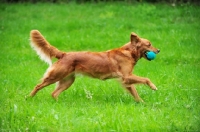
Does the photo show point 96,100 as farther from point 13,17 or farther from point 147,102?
point 13,17

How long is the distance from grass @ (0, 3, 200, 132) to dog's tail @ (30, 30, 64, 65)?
2.43 ft

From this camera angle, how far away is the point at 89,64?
8.36 metres

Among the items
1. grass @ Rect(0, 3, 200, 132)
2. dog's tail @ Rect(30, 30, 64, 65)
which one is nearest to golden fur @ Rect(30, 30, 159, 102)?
dog's tail @ Rect(30, 30, 64, 65)

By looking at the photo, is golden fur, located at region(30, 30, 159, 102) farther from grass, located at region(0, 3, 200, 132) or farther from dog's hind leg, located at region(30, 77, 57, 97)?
grass, located at region(0, 3, 200, 132)

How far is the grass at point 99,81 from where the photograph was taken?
654cm

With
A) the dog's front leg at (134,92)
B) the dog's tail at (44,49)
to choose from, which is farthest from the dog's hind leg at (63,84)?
the dog's front leg at (134,92)

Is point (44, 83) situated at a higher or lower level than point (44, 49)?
lower

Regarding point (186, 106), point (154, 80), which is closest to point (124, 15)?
point (154, 80)

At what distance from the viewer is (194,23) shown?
15500mm

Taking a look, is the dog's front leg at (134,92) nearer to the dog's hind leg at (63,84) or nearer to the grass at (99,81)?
the grass at (99,81)

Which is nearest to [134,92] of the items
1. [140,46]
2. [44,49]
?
[140,46]

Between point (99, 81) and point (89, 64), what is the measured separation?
1.36m

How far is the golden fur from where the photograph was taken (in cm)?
821

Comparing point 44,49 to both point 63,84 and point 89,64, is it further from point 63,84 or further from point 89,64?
point 89,64
